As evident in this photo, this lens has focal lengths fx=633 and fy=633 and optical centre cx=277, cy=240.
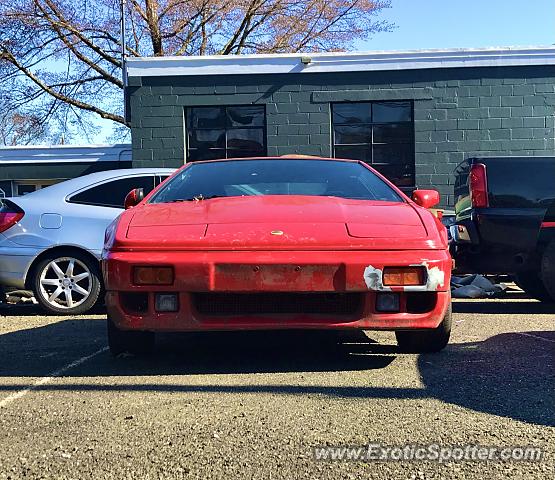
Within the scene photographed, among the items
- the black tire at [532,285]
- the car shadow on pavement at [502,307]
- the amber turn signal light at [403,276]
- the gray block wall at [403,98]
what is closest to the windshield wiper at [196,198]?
the amber turn signal light at [403,276]

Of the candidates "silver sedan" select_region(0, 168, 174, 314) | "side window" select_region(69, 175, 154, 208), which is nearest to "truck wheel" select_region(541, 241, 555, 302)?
"side window" select_region(69, 175, 154, 208)

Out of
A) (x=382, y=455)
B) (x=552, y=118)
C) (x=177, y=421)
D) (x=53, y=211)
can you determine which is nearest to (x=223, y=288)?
(x=177, y=421)

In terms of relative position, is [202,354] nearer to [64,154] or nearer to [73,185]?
[73,185]

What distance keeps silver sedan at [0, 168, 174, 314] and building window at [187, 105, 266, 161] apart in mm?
5723

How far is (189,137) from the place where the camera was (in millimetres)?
11891

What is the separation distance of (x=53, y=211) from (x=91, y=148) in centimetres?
1124

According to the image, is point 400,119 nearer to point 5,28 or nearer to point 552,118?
point 552,118

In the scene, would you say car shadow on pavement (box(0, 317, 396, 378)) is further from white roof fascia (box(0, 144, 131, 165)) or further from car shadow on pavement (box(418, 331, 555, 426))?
white roof fascia (box(0, 144, 131, 165))

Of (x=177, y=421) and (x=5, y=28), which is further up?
(x=5, y=28)

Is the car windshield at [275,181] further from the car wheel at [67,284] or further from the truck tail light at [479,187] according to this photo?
the car wheel at [67,284]

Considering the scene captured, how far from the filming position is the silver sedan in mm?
6195

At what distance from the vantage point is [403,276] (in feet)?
11.2

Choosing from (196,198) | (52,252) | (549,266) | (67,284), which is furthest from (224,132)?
(196,198)

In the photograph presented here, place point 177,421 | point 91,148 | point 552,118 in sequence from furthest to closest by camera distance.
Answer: point 91,148, point 552,118, point 177,421
